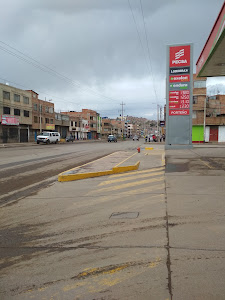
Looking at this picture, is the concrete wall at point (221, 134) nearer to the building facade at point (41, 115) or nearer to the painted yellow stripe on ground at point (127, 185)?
the building facade at point (41, 115)

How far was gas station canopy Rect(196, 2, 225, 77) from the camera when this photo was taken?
9414 millimetres

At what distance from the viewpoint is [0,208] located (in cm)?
593

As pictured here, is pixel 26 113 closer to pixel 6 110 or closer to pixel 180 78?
pixel 6 110

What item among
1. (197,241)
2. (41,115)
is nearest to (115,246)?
(197,241)

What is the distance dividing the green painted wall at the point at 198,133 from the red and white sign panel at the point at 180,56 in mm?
24269

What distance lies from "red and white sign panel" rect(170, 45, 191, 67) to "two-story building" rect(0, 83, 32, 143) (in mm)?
31764

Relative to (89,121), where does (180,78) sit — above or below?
below

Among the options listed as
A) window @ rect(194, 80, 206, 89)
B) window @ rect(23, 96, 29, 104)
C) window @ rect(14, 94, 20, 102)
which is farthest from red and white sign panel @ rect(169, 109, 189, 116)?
window @ rect(23, 96, 29, 104)

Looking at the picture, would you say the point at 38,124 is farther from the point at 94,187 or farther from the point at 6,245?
the point at 6,245

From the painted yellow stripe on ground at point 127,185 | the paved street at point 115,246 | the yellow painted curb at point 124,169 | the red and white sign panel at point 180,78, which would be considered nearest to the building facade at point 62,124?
the red and white sign panel at point 180,78

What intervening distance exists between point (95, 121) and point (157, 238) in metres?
100

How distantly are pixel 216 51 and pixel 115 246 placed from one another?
10876mm

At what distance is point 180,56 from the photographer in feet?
77.3

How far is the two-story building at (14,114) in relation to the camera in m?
44.2
